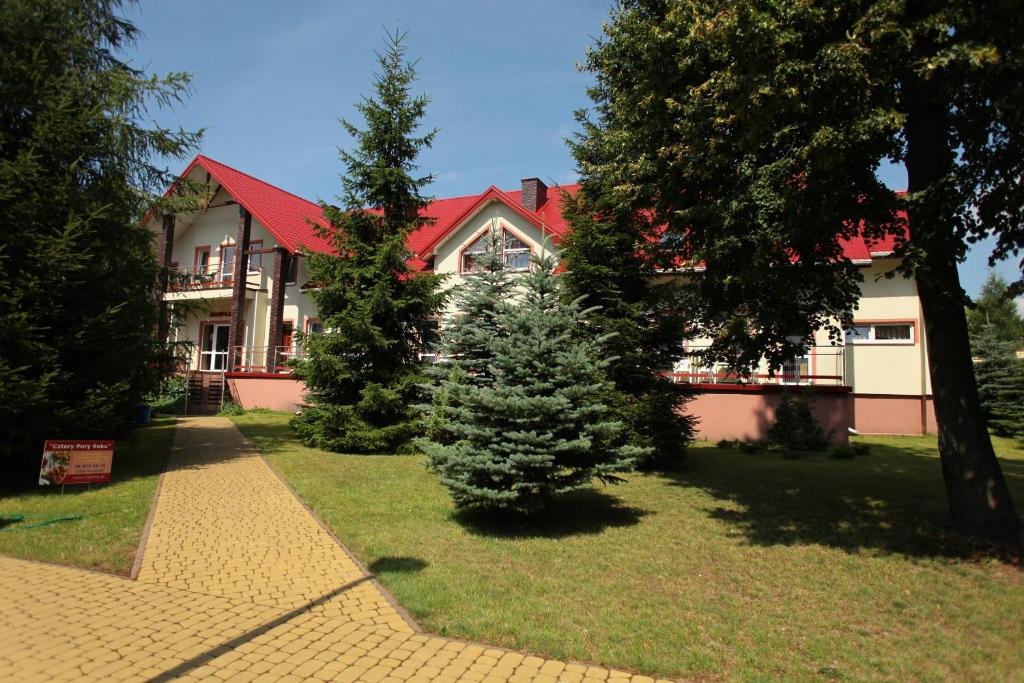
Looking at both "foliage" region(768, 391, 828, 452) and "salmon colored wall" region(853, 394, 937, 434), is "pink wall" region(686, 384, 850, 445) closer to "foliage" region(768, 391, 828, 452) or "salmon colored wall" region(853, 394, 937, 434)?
"foliage" region(768, 391, 828, 452)

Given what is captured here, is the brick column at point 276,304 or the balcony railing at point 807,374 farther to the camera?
the brick column at point 276,304

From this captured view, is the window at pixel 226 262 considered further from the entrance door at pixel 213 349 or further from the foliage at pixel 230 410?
the foliage at pixel 230 410

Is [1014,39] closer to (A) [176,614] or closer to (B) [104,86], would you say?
(A) [176,614]

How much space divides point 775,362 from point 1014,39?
4.57 meters

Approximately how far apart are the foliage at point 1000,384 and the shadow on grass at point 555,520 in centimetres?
1866

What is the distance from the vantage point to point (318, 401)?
49.2ft

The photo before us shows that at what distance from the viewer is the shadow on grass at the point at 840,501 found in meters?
6.93

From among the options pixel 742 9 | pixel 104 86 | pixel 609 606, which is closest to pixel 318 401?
pixel 104 86

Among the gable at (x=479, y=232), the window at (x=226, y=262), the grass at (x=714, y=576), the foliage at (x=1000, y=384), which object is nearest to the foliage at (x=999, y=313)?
the foliage at (x=1000, y=384)

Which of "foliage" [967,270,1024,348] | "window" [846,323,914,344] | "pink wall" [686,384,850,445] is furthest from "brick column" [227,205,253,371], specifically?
"foliage" [967,270,1024,348]

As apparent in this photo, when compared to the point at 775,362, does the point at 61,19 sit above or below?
above

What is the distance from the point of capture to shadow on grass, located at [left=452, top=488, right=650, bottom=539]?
7496 mm

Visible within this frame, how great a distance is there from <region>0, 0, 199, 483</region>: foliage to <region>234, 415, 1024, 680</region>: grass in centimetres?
368

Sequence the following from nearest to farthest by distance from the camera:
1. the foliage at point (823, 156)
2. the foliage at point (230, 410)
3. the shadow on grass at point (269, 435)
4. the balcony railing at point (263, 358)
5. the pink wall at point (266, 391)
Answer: the foliage at point (823, 156), the shadow on grass at point (269, 435), the foliage at point (230, 410), the pink wall at point (266, 391), the balcony railing at point (263, 358)
